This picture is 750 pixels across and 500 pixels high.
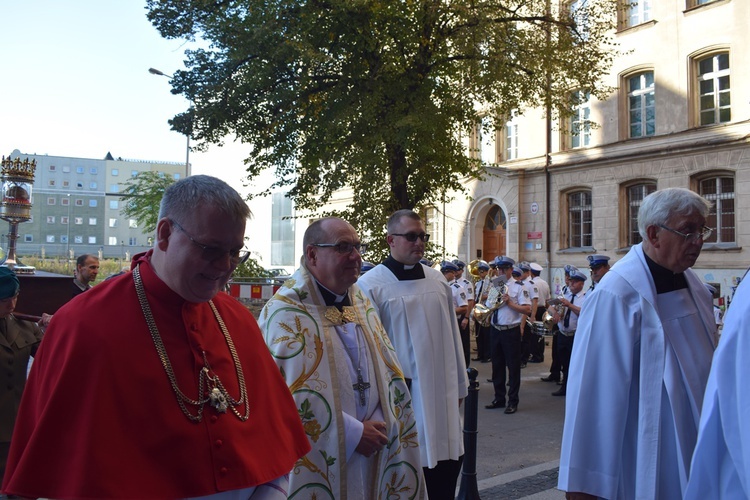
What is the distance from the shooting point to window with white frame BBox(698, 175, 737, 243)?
20.3 metres

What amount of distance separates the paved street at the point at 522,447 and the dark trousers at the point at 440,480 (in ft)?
3.63

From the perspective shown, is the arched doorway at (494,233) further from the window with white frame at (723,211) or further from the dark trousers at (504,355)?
the dark trousers at (504,355)

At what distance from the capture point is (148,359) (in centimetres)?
210

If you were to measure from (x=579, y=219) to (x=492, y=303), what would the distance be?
48.2ft

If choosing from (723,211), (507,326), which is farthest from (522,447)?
(723,211)

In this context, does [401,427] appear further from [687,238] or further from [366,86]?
[366,86]

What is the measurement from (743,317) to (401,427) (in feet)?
6.59

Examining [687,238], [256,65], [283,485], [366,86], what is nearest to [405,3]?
[366,86]

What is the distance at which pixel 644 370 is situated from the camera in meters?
3.11

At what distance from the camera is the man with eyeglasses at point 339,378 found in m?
3.30

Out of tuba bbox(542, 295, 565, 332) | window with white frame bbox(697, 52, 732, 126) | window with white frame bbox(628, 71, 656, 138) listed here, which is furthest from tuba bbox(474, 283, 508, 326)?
window with white frame bbox(628, 71, 656, 138)

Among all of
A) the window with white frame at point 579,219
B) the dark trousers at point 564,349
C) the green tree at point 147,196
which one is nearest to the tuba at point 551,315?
the dark trousers at point 564,349

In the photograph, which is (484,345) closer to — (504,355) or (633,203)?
(504,355)

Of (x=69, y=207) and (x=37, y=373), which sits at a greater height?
(x=69, y=207)
